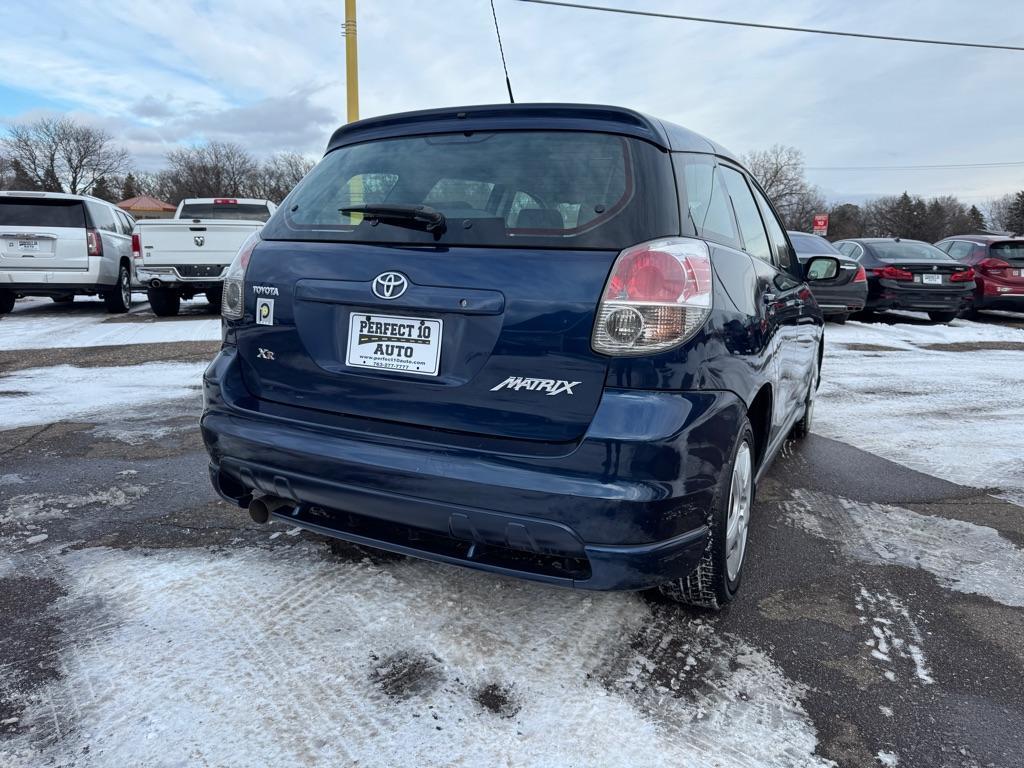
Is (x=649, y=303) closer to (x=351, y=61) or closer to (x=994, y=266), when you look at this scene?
(x=351, y=61)

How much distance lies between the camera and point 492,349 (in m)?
2.09

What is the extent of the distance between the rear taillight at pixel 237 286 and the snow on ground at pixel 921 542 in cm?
265

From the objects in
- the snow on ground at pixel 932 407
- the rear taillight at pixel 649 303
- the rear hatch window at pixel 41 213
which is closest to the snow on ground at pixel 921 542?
the snow on ground at pixel 932 407

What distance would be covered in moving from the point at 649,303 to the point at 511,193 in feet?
1.94

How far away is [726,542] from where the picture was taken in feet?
7.75

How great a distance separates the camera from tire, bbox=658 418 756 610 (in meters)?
2.27

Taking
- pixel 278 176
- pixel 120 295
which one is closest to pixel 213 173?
pixel 278 176

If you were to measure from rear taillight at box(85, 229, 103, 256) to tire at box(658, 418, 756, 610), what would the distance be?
1139cm

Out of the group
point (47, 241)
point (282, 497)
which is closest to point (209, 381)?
point (282, 497)

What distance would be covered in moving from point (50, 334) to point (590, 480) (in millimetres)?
9817

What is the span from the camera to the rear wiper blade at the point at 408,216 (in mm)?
2268

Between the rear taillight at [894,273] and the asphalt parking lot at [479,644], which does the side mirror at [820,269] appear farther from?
the rear taillight at [894,273]

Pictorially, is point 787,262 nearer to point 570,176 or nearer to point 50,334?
point 570,176

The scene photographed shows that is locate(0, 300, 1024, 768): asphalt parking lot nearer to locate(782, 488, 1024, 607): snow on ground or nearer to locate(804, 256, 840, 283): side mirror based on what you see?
locate(782, 488, 1024, 607): snow on ground
